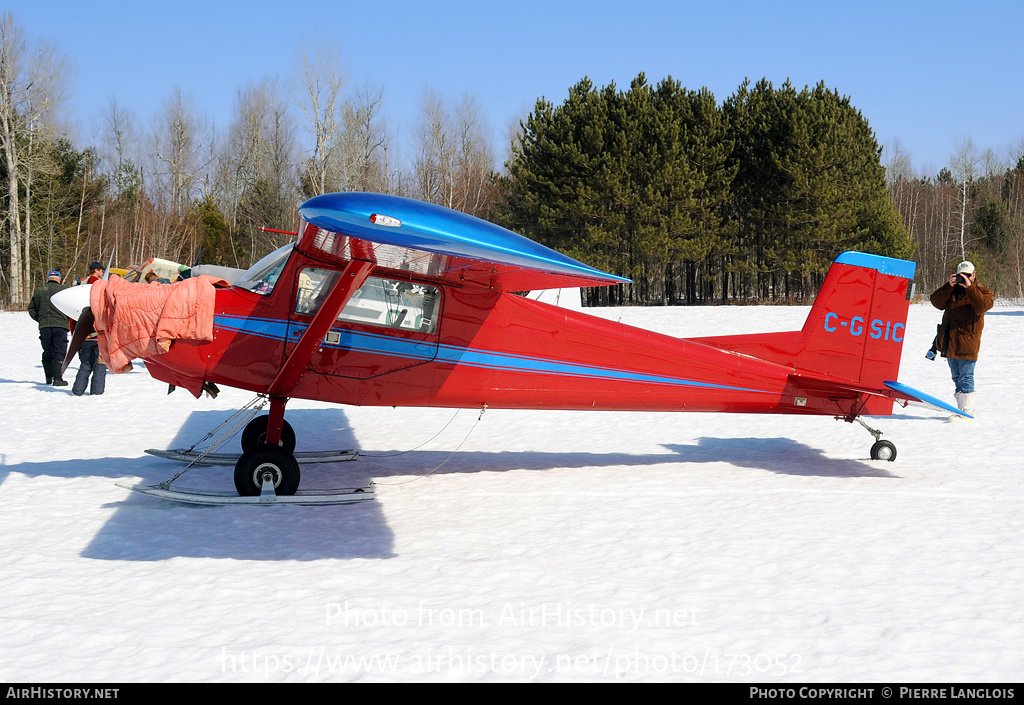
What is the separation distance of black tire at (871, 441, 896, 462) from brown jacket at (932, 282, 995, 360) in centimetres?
294

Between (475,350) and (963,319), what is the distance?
7.13 meters

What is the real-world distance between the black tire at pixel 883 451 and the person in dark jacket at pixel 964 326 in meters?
2.93

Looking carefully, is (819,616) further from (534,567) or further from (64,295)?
(64,295)

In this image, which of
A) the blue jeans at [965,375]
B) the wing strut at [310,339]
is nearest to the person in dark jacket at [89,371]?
the wing strut at [310,339]

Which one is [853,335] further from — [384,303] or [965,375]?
[384,303]

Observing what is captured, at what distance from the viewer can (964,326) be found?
9.76m

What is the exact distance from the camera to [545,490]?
267 inches

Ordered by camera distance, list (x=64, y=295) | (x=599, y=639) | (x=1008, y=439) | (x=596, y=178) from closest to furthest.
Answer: (x=599, y=639), (x=64, y=295), (x=1008, y=439), (x=596, y=178)

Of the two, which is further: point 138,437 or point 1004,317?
point 1004,317

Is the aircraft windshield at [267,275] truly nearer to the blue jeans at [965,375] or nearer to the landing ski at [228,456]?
the landing ski at [228,456]

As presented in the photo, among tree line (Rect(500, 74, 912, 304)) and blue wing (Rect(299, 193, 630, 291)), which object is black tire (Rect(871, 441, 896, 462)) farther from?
tree line (Rect(500, 74, 912, 304))

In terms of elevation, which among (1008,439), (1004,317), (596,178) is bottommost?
(1008,439)
